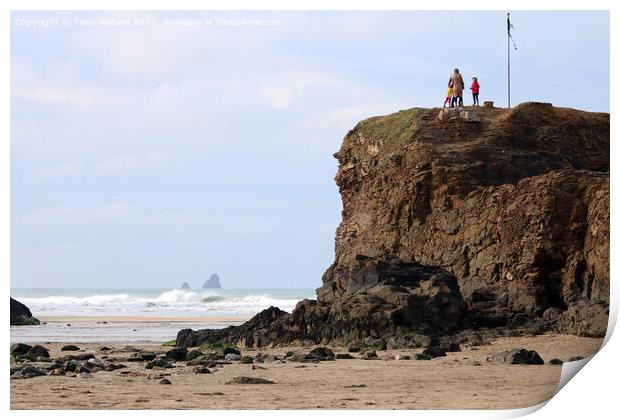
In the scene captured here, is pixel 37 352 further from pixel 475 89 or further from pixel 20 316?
pixel 20 316

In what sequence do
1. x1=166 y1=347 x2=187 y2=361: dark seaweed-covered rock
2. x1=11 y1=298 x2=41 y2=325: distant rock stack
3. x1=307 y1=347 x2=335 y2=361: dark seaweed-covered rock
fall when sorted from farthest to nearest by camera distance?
x1=11 y1=298 x2=41 y2=325: distant rock stack → x1=166 y1=347 x2=187 y2=361: dark seaweed-covered rock → x1=307 y1=347 x2=335 y2=361: dark seaweed-covered rock

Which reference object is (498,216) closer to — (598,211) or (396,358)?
(598,211)

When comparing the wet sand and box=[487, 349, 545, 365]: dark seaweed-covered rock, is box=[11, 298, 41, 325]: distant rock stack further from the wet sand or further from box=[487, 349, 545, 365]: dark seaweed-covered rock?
box=[487, 349, 545, 365]: dark seaweed-covered rock

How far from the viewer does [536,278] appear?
88.0 feet

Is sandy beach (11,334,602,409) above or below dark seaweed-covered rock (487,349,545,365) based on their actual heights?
below

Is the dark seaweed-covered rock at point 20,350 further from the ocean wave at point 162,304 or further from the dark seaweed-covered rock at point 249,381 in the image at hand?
the ocean wave at point 162,304

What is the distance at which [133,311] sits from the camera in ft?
190

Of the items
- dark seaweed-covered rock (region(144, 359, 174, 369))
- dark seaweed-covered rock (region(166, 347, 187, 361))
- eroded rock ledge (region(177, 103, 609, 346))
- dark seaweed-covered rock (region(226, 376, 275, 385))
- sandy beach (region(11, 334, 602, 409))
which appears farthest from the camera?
eroded rock ledge (region(177, 103, 609, 346))

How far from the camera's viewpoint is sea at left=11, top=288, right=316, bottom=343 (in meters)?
34.1

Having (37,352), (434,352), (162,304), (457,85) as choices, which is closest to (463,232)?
(457,85)

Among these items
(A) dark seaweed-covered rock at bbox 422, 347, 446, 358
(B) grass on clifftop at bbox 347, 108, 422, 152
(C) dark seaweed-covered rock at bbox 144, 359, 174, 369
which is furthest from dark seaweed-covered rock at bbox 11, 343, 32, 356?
(B) grass on clifftop at bbox 347, 108, 422, 152

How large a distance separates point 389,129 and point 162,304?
35.6 metres
